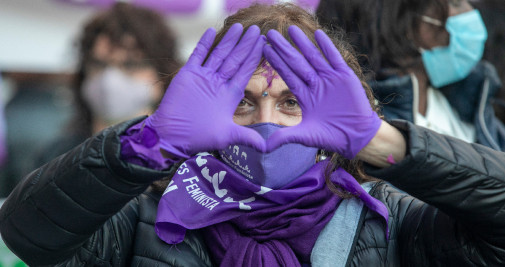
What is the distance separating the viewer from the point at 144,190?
5.98 ft

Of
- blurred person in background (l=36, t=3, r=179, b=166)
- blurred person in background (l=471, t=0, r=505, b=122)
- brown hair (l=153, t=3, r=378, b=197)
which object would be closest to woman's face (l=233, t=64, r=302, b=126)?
brown hair (l=153, t=3, r=378, b=197)

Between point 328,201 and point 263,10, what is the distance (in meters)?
0.75

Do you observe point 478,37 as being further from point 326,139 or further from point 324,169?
point 326,139

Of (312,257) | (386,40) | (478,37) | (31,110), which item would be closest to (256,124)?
(312,257)

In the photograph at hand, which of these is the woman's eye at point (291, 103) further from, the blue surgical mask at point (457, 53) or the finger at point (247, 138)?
the blue surgical mask at point (457, 53)

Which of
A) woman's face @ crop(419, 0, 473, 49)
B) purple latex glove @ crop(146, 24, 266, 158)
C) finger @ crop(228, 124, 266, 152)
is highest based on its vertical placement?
purple latex glove @ crop(146, 24, 266, 158)

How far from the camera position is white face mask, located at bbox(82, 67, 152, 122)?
12.8 ft

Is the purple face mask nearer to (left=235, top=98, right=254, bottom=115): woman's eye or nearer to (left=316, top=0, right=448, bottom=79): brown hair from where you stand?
(left=235, top=98, right=254, bottom=115): woman's eye

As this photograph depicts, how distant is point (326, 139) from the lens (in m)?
1.74

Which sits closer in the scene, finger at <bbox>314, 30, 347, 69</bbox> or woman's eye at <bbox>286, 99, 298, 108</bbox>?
finger at <bbox>314, 30, 347, 69</bbox>

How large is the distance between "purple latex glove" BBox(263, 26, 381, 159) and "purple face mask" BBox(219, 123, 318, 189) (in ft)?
0.98

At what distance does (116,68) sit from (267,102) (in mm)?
2022

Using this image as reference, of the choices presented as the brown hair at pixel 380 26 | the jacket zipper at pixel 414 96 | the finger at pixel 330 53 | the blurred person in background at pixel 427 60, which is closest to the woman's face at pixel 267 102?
the finger at pixel 330 53

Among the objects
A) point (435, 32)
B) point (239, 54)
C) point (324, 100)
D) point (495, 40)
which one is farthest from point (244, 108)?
point (495, 40)
